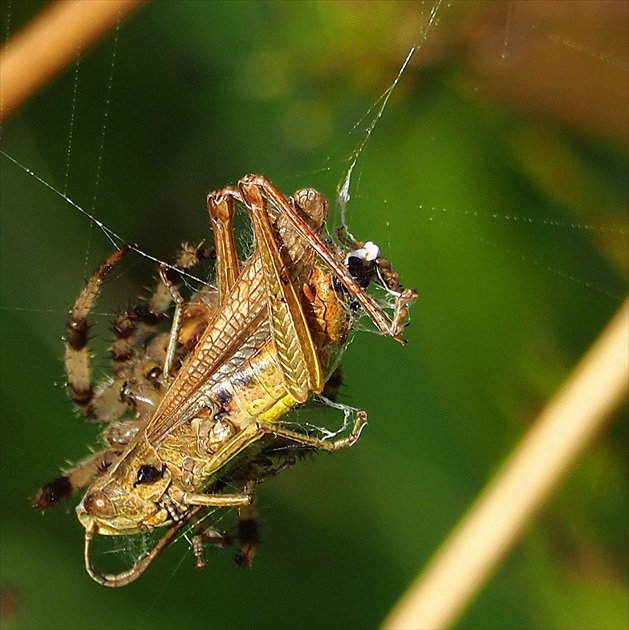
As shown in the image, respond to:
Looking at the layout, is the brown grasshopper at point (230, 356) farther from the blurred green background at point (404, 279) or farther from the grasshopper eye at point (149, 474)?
the blurred green background at point (404, 279)

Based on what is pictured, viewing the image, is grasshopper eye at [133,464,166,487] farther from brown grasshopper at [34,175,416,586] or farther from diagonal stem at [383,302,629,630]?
diagonal stem at [383,302,629,630]

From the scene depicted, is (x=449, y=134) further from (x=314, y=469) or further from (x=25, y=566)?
(x=25, y=566)

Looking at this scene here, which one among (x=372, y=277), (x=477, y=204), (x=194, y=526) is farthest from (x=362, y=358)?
(x=372, y=277)

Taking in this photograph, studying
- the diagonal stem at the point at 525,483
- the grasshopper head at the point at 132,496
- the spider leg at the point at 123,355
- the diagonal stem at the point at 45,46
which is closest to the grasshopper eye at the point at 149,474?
the grasshopper head at the point at 132,496

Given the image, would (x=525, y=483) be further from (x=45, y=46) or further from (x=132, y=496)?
(x=45, y=46)

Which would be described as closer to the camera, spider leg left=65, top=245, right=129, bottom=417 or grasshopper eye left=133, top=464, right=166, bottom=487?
grasshopper eye left=133, top=464, right=166, bottom=487

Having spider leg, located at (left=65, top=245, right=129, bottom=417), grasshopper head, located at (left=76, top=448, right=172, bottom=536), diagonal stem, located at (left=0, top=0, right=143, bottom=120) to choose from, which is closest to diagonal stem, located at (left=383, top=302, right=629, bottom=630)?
grasshopper head, located at (left=76, top=448, right=172, bottom=536)
